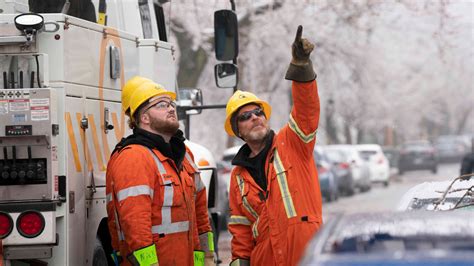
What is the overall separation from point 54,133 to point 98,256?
43.1 inches

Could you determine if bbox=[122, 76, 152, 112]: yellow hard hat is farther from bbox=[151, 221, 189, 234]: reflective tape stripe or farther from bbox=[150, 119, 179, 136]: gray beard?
bbox=[151, 221, 189, 234]: reflective tape stripe

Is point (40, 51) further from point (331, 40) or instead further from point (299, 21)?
point (331, 40)

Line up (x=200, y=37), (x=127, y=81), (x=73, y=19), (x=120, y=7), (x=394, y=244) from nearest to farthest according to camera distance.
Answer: (x=394, y=244) → (x=73, y=19) → (x=127, y=81) → (x=120, y=7) → (x=200, y=37)

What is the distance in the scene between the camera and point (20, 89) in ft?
20.9

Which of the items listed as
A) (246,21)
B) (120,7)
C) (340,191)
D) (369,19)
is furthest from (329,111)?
(120,7)

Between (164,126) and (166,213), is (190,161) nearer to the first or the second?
(164,126)

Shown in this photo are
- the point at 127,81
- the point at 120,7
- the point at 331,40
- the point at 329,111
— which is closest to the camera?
the point at 127,81

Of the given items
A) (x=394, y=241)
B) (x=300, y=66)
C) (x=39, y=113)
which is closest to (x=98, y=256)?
(x=39, y=113)

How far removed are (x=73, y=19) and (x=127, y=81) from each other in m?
1.14

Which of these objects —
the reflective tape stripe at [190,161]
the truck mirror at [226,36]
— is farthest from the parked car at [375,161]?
the reflective tape stripe at [190,161]

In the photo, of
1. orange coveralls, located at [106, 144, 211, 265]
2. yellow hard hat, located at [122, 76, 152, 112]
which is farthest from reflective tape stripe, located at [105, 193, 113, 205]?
yellow hard hat, located at [122, 76, 152, 112]

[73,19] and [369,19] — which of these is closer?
[73,19]

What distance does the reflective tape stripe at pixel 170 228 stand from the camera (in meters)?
6.82

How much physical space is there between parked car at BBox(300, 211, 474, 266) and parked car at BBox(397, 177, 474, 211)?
9.42ft
